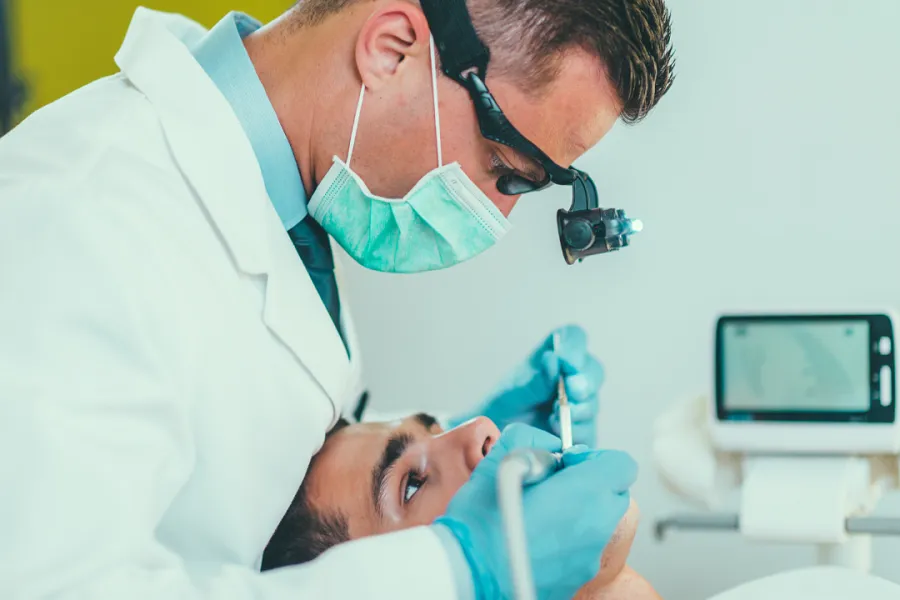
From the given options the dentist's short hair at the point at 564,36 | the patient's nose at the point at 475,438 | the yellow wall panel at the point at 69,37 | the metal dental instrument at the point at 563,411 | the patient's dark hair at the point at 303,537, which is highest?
the yellow wall panel at the point at 69,37

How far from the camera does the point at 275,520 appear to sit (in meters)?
1.11

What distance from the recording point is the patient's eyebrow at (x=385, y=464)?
1205mm

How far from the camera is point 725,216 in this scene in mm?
1522

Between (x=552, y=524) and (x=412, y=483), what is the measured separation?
35 cm

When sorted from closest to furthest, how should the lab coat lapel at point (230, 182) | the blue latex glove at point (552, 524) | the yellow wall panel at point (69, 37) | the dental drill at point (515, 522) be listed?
1. the dental drill at point (515, 522)
2. the blue latex glove at point (552, 524)
3. the lab coat lapel at point (230, 182)
4. the yellow wall panel at point (69, 37)

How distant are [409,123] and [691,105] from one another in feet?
1.73

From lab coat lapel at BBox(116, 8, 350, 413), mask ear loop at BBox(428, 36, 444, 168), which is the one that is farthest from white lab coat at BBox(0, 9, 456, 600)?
mask ear loop at BBox(428, 36, 444, 168)

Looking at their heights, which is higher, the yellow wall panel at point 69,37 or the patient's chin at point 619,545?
the yellow wall panel at point 69,37

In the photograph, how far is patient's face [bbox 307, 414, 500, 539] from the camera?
3.91ft

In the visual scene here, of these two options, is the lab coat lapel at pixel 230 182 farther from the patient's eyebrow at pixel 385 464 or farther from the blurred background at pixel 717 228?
the blurred background at pixel 717 228

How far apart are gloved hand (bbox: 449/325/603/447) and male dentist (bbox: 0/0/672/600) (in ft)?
0.06

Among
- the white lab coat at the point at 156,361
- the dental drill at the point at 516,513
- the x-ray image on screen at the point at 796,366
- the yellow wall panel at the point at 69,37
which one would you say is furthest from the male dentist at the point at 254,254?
the yellow wall panel at the point at 69,37

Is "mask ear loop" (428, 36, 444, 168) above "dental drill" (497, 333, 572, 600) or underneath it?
above

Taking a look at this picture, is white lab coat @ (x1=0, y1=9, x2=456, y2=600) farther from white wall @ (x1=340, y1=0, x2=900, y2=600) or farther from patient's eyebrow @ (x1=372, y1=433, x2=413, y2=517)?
white wall @ (x1=340, y1=0, x2=900, y2=600)
